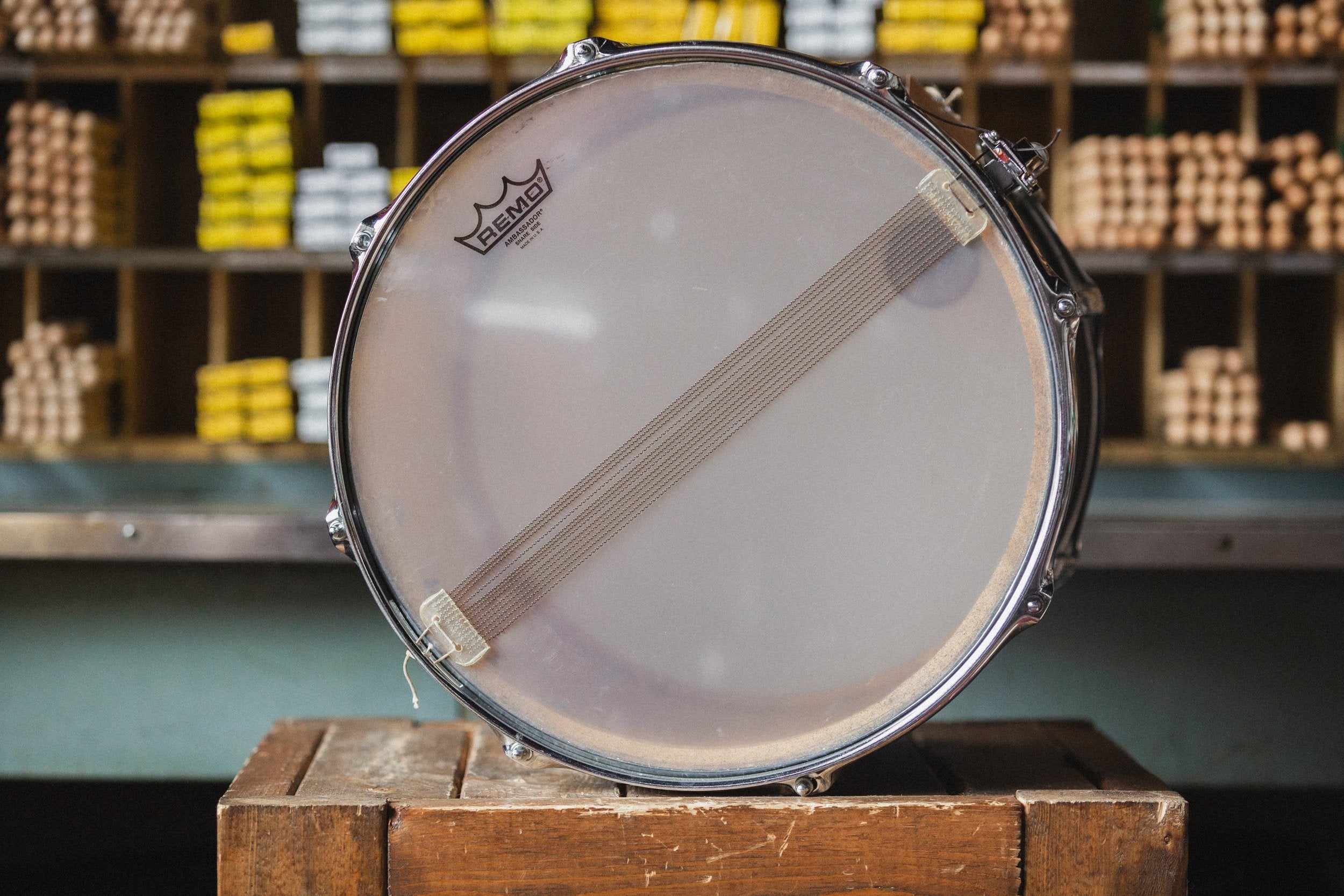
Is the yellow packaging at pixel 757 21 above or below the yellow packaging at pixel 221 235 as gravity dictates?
above

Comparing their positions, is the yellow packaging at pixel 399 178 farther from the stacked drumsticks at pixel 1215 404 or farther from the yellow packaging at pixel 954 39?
the stacked drumsticks at pixel 1215 404

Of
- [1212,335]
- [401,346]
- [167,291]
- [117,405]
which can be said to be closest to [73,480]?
[117,405]

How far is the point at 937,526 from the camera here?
29.1 inches

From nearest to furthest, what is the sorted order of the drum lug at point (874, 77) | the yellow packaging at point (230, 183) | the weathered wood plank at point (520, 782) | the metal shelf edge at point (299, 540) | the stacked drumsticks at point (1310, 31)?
1. the drum lug at point (874, 77)
2. the weathered wood plank at point (520, 782)
3. the metal shelf edge at point (299, 540)
4. the stacked drumsticks at point (1310, 31)
5. the yellow packaging at point (230, 183)

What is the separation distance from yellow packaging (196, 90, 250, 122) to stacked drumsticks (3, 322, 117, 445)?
2.08 feet

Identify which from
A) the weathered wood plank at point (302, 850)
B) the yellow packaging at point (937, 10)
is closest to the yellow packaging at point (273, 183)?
the yellow packaging at point (937, 10)

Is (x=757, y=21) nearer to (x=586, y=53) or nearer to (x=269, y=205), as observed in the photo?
(x=269, y=205)

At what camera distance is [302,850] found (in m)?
0.75

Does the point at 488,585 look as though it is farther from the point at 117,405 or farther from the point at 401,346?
the point at 117,405

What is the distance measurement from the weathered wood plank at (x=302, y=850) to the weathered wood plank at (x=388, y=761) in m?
0.02

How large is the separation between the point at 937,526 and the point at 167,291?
2606mm

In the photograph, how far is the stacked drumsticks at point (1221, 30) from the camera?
7.57 feet

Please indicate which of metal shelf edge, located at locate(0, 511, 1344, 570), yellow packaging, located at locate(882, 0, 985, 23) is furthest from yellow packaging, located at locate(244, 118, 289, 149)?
yellow packaging, located at locate(882, 0, 985, 23)

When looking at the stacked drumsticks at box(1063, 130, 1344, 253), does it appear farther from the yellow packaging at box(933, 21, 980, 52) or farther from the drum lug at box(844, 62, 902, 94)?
the drum lug at box(844, 62, 902, 94)
